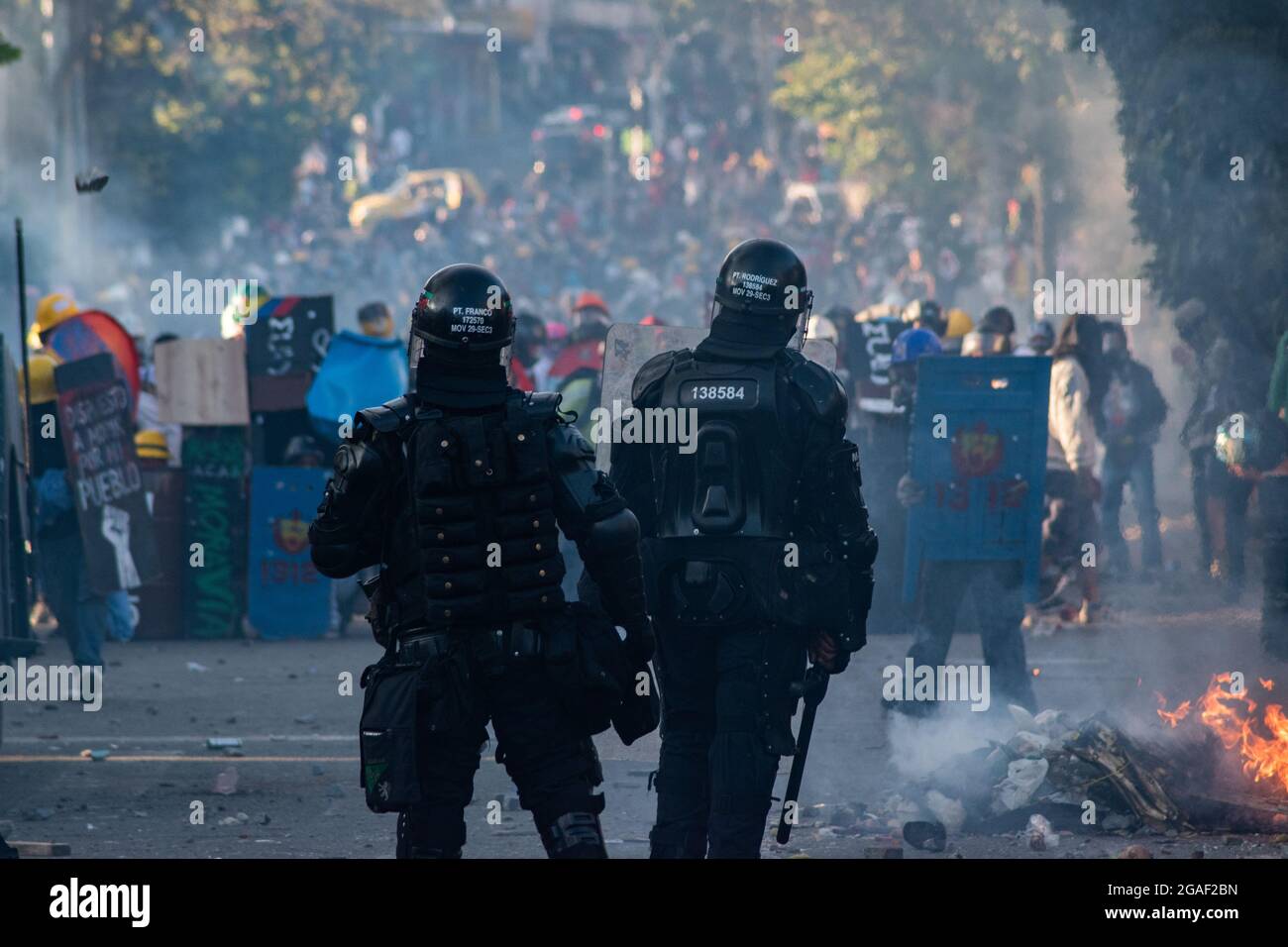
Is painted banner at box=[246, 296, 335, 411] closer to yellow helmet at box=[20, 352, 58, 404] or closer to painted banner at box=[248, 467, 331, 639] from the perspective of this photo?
painted banner at box=[248, 467, 331, 639]

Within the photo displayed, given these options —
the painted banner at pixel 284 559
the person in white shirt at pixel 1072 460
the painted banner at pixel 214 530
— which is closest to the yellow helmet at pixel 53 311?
the painted banner at pixel 214 530

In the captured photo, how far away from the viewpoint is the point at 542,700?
5.44m

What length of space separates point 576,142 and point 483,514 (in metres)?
47.7

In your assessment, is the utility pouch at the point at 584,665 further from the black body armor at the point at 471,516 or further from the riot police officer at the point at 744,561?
the riot police officer at the point at 744,561

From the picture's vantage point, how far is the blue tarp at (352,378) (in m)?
12.9

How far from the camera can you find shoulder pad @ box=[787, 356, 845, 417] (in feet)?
20.2

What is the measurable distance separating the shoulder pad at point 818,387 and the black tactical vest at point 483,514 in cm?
101

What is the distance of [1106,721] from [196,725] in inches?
182

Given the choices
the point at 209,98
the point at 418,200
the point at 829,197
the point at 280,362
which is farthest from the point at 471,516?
the point at 418,200

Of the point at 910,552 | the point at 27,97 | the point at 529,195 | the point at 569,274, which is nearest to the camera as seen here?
the point at 910,552

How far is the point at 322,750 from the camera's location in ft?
32.2

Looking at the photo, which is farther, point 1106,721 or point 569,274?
Answer: point 569,274

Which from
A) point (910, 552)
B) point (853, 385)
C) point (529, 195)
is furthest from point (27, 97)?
point (910, 552)
